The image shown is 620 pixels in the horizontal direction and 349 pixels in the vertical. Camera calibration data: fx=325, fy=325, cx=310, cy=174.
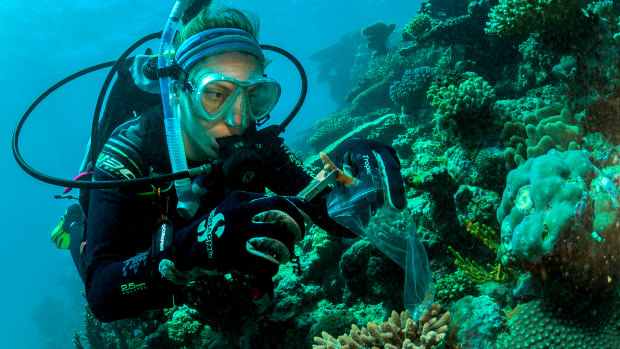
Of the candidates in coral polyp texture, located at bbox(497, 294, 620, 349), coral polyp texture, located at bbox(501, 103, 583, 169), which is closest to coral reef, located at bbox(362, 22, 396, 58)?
coral polyp texture, located at bbox(501, 103, 583, 169)

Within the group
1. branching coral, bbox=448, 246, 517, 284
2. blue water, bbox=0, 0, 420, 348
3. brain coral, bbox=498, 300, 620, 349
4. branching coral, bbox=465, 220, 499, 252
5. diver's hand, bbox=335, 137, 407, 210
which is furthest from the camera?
blue water, bbox=0, 0, 420, 348

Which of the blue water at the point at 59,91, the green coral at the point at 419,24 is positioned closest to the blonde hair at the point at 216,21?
the green coral at the point at 419,24

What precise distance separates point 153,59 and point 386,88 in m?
12.2

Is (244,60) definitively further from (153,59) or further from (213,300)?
(213,300)

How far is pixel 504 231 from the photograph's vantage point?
8.09 ft

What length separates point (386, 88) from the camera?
14148 millimetres

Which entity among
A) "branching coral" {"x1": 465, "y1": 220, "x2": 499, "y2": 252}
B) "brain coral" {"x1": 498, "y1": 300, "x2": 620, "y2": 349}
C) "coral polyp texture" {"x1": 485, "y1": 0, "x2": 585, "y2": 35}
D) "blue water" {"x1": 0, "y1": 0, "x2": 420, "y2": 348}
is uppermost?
"blue water" {"x1": 0, "y1": 0, "x2": 420, "y2": 348}

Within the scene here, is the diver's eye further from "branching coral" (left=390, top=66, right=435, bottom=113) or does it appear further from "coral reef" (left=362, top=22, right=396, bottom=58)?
"coral reef" (left=362, top=22, right=396, bottom=58)

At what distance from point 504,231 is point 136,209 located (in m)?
2.79

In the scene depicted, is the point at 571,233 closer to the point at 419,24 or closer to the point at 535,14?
the point at 535,14

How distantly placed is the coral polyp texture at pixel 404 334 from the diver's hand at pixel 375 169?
818mm

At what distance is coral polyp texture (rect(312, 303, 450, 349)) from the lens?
210 cm

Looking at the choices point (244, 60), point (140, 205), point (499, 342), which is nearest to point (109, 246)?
point (140, 205)

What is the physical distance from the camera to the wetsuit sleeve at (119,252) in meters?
1.84
